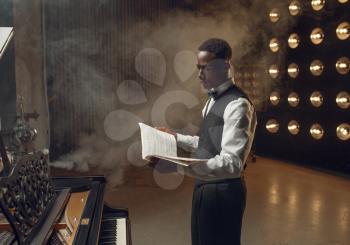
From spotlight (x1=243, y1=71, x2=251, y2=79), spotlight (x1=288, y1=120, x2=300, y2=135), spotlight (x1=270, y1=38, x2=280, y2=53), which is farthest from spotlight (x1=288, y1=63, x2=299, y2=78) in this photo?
spotlight (x1=243, y1=71, x2=251, y2=79)

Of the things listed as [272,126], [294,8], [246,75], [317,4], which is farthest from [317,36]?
[272,126]

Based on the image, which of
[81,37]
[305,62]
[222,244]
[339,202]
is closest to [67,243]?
[222,244]

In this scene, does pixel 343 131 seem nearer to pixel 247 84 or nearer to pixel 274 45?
pixel 274 45

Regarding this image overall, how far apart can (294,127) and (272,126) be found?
539 millimetres

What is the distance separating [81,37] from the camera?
6.59 m

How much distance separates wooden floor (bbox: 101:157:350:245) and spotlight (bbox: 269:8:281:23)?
8.33 feet

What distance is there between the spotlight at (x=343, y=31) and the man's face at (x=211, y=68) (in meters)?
4.03

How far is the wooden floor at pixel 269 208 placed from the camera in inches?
127

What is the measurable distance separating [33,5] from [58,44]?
1357mm

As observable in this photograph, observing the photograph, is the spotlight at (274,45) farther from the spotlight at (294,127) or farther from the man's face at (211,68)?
the man's face at (211,68)

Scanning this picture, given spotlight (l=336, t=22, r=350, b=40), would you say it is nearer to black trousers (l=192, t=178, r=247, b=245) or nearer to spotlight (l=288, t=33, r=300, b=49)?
spotlight (l=288, t=33, r=300, b=49)

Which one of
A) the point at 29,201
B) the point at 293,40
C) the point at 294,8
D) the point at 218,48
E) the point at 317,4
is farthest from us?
the point at 293,40

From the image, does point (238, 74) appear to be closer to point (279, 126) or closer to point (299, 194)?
point (279, 126)

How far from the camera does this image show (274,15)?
6207mm
